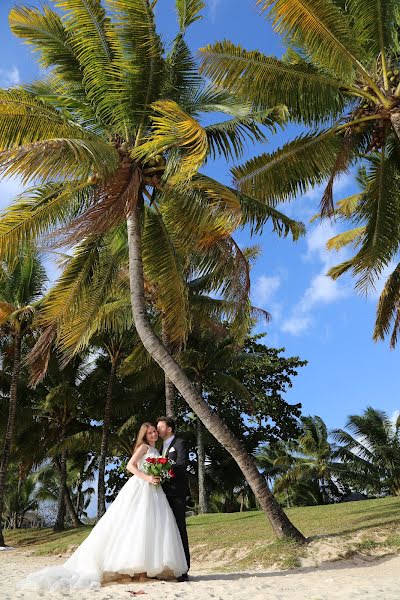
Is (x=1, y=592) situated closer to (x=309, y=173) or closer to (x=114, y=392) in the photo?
(x=309, y=173)

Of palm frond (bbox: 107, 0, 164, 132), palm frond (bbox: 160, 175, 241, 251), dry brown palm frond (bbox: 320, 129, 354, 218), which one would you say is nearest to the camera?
palm frond (bbox: 160, 175, 241, 251)

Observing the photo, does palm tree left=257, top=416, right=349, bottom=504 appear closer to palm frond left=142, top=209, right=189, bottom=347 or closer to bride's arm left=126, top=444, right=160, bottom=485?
palm frond left=142, top=209, right=189, bottom=347

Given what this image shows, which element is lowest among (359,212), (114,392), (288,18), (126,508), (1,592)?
(1,592)

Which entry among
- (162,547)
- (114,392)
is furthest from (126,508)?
(114,392)

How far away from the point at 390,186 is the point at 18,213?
850cm

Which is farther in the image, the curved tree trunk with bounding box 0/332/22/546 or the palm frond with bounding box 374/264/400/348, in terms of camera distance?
the curved tree trunk with bounding box 0/332/22/546

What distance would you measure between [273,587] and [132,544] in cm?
173

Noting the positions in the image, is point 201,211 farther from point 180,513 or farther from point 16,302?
point 16,302

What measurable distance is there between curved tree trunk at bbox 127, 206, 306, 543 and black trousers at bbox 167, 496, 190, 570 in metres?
2.15

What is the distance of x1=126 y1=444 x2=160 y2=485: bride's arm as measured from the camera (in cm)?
730

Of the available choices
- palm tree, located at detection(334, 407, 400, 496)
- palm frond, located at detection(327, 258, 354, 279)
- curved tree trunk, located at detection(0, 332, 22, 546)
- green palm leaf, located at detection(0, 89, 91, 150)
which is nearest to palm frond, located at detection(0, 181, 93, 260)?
green palm leaf, located at detection(0, 89, 91, 150)

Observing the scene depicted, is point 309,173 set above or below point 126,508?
above

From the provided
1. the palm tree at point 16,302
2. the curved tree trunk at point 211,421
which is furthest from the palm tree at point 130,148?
the palm tree at point 16,302

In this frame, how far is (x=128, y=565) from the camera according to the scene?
6.69 metres
